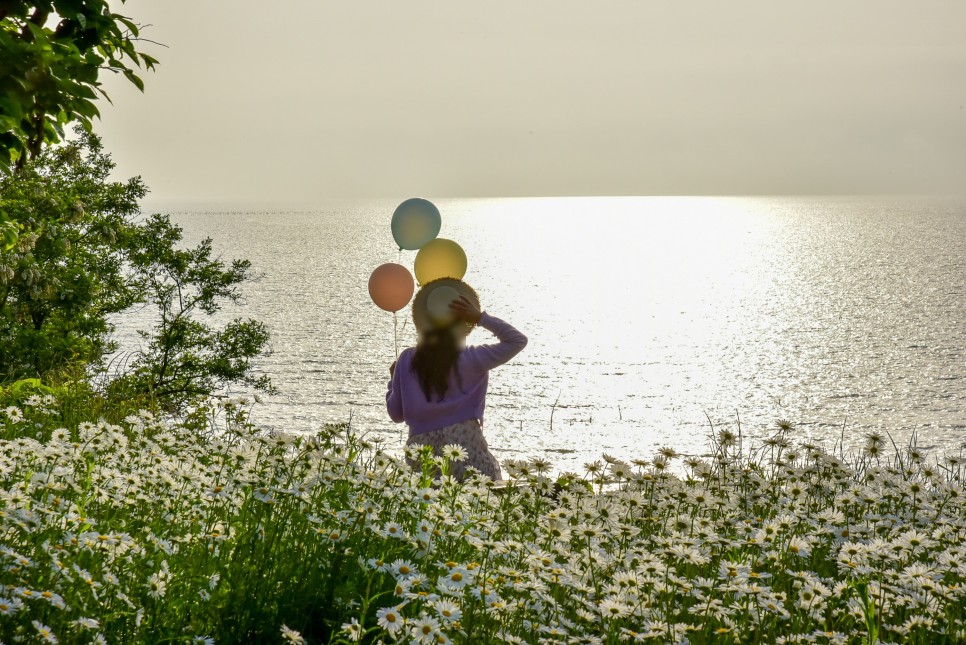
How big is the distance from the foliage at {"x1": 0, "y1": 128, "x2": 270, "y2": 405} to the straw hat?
8470 millimetres

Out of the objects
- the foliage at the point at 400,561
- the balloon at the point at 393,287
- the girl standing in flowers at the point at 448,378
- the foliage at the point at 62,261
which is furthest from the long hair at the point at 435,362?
the foliage at the point at 62,261

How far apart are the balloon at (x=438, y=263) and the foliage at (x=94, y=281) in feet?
25.0

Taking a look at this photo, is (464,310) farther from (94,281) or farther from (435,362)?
(94,281)

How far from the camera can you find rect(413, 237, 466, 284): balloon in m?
8.55

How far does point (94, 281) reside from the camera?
19.1m

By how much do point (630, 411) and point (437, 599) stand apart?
130 ft

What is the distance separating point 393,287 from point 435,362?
2.21 m

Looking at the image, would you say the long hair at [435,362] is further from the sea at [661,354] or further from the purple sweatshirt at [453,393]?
the sea at [661,354]

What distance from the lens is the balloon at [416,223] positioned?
894 centimetres

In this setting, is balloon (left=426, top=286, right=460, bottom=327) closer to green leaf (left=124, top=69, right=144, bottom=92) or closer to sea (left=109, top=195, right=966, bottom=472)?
sea (left=109, top=195, right=966, bottom=472)

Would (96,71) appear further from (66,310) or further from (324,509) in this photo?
(66,310)

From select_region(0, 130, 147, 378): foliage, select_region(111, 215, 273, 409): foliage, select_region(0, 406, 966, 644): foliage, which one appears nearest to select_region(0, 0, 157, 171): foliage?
select_region(0, 406, 966, 644): foliage

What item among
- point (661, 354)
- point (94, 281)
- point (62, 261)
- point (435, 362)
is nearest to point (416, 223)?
point (435, 362)

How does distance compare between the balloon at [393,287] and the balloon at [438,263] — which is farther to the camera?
the balloon at [393,287]
